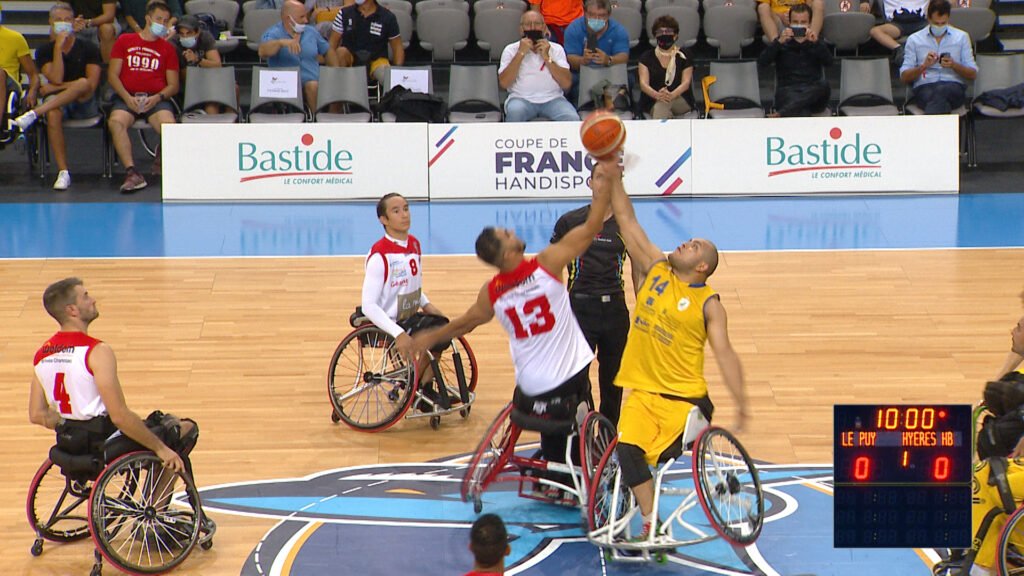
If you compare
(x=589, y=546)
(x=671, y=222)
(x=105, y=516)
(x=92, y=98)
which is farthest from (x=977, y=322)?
(x=92, y=98)

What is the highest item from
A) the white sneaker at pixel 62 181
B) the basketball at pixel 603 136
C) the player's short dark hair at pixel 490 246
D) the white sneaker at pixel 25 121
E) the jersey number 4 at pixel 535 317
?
the white sneaker at pixel 25 121

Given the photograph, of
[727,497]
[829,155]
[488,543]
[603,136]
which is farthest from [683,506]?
[829,155]

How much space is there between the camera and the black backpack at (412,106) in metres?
15.9

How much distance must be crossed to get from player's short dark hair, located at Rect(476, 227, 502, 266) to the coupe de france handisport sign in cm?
864

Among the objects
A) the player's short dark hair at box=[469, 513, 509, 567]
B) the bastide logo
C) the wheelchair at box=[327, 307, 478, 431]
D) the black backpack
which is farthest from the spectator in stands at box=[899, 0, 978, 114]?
the player's short dark hair at box=[469, 513, 509, 567]

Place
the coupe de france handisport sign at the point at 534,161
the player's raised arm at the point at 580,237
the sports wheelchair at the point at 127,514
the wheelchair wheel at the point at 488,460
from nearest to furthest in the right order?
the sports wheelchair at the point at 127,514
the player's raised arm at the point at 580,237
the wheelchair wheel at the point at 488,460
the coupe de france handisport sign at the point at 534,161

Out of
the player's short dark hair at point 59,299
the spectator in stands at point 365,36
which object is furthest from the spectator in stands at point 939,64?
the player's short dark hair at point 59,299

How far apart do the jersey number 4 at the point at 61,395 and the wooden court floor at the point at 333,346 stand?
85cm

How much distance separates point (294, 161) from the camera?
15.6 metres

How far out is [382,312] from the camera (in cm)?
838

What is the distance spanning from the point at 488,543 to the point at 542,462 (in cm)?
228

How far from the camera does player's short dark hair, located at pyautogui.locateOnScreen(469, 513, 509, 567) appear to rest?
16.3 feet

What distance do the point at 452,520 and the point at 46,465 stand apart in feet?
7.01

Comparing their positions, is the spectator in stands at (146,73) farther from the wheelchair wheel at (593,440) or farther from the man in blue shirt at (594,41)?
the wheelchair wheel at (593,440)
